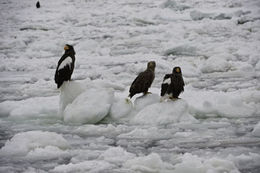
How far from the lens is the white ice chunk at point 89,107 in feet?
16.2

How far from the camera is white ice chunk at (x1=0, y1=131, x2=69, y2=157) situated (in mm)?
3645

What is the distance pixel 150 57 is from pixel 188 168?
298 inches

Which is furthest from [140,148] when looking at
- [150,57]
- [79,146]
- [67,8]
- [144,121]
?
[67,8]

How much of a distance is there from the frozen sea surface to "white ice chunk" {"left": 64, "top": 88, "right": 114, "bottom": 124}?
0.01 m

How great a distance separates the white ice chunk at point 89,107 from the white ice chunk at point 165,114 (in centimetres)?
46

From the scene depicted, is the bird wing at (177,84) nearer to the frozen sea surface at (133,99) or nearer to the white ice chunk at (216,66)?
the frozen sea surface at (133,99)

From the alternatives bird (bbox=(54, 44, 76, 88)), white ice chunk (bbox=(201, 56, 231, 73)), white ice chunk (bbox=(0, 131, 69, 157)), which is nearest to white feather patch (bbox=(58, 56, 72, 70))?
bird (bbox=(54, 44, 76, 88))

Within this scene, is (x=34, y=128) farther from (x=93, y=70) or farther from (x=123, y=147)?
(x=93, y=70)

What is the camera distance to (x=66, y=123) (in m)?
4.99

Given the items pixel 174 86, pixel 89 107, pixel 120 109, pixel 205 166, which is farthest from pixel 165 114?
pixel 205 166

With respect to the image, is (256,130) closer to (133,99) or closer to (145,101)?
(145,101)

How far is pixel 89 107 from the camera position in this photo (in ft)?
16.2

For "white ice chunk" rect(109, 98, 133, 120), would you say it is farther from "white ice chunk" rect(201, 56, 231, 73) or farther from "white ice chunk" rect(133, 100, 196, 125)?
"white ice chunk" rect(201, 56, 231, 73)

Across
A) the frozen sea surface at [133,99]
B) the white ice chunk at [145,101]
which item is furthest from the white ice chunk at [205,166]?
the white ice chunk at [145,101]
